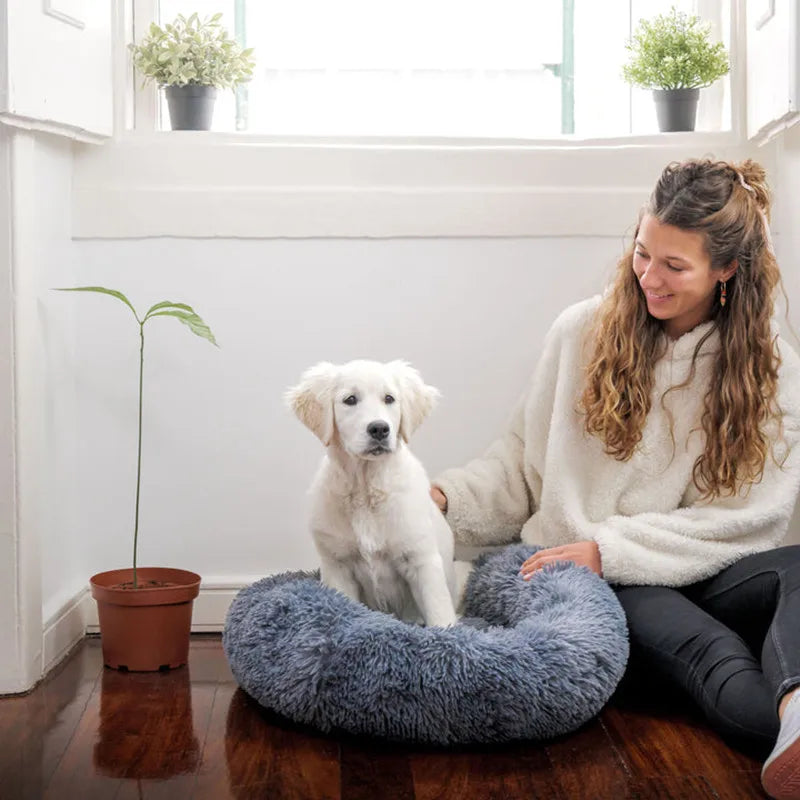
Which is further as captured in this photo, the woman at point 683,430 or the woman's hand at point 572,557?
the woman's hand at point 572,557

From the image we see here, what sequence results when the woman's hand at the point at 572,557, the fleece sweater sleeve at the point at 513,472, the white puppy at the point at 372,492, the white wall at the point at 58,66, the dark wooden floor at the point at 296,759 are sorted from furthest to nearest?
the fleece sweater sleeve at the point at 513,472 < the woman's hand at the point at 572,557 < the white puppy at the point at 372,492 < the white wall at the point at 58,66 < the dark wooden floor at the point at 296,759

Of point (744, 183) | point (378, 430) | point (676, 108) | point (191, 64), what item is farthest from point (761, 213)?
point (191, 64)

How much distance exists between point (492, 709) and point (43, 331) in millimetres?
1370

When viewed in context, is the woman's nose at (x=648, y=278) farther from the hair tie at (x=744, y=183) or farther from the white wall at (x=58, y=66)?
the white wall at (x=58, y=66)

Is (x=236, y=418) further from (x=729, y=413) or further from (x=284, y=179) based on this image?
(x=729, y=413)

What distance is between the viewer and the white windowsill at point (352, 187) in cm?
282

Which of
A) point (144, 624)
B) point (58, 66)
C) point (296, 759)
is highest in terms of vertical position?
point (58, 66)

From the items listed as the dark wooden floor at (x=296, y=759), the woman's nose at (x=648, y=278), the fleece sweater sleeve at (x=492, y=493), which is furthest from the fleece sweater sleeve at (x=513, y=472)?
the dark wooden floor at (x=296, y=759)

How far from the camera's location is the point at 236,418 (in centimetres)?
290

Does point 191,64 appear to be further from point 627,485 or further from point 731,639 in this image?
point 731,639

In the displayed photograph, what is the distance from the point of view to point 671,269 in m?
2.38

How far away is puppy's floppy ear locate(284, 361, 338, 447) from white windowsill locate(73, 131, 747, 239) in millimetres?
595

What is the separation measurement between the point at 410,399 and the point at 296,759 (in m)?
→ 0.79

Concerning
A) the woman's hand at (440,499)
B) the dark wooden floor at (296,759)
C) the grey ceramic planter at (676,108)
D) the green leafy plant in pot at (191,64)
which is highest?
the green leafy plant in pot at (191,64)
